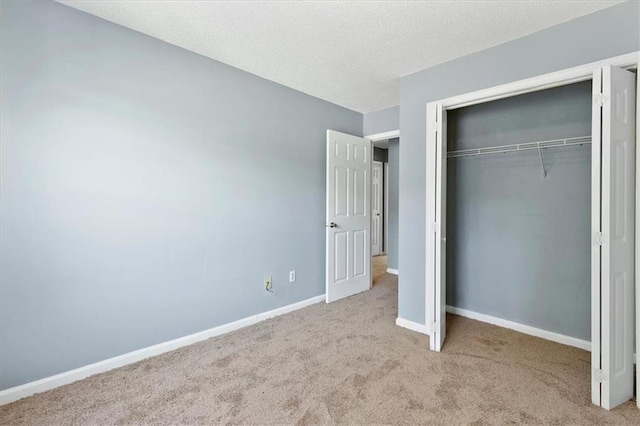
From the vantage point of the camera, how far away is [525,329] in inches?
112

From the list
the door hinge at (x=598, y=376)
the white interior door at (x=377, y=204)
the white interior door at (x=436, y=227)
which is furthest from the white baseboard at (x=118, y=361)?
the white interior door at (x=377, y=204)

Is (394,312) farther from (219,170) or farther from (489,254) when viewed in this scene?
(219,170)

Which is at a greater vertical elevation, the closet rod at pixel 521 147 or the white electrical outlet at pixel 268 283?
the closet rod at pixel 521 147

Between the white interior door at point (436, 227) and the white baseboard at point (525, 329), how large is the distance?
0.85 m

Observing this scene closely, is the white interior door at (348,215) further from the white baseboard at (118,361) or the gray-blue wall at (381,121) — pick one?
the white baseboard at (118,361)

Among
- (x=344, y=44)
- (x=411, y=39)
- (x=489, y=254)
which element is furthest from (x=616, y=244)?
(x=344, y=44)

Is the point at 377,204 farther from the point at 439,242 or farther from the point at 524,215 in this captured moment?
the point at 439,242

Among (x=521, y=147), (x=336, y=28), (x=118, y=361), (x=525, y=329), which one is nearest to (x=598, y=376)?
(x=525, y=329)

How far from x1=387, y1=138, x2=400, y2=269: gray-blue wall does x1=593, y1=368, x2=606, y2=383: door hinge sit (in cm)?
335

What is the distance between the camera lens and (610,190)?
5.73 ft

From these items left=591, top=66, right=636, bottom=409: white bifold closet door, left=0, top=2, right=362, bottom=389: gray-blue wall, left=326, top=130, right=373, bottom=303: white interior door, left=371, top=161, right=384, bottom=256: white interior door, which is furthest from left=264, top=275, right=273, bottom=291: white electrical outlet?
left=371, top=161, right=384, bottom=256: white interior door

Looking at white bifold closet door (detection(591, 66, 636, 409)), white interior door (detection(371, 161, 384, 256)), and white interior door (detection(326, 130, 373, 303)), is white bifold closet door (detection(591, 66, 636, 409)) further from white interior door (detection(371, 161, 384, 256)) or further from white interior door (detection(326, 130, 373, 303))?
white interior door (detection(371, 161, 384, 256))

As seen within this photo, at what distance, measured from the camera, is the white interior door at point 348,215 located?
365 centimetres

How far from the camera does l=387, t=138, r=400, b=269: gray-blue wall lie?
510cm
